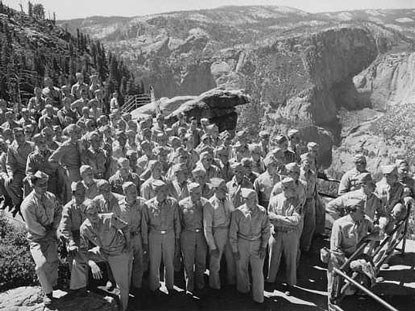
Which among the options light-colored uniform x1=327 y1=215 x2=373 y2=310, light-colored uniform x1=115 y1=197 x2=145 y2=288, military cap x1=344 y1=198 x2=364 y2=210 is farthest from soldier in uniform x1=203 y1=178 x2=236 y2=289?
military cap x1=344 y1=198 x2=364 y2=210

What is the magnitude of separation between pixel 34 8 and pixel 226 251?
95022 millimetres

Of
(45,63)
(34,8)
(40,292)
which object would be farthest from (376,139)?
(40,292)

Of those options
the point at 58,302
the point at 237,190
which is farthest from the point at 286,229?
the point at 58,302

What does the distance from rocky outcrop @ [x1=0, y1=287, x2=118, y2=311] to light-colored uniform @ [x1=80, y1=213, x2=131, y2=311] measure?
0.39m

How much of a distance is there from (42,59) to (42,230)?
5141 centimetres

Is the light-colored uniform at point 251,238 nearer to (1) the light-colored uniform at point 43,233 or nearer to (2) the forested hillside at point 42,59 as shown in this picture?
(1) the light-colored uniform at point 43,233

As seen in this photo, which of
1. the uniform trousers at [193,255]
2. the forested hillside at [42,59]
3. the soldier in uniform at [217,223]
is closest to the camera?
the soldier in uniform at [217,223]

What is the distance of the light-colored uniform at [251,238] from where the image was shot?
7.17 metres

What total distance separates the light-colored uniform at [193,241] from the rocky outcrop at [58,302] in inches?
58.1

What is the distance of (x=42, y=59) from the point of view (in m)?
53.5

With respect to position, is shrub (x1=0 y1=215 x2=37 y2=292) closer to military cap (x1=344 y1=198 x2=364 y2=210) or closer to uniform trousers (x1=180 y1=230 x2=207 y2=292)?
uniform trousers (x1=180 y1=230 x2=207 y2=292)

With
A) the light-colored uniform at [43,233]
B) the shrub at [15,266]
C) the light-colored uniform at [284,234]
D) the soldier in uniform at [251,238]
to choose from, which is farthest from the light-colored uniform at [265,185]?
the shrub at [15,266]

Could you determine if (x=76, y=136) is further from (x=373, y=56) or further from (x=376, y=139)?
(x=373, y=56)

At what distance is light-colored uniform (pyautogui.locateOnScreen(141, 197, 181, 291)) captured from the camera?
7.25 metres
